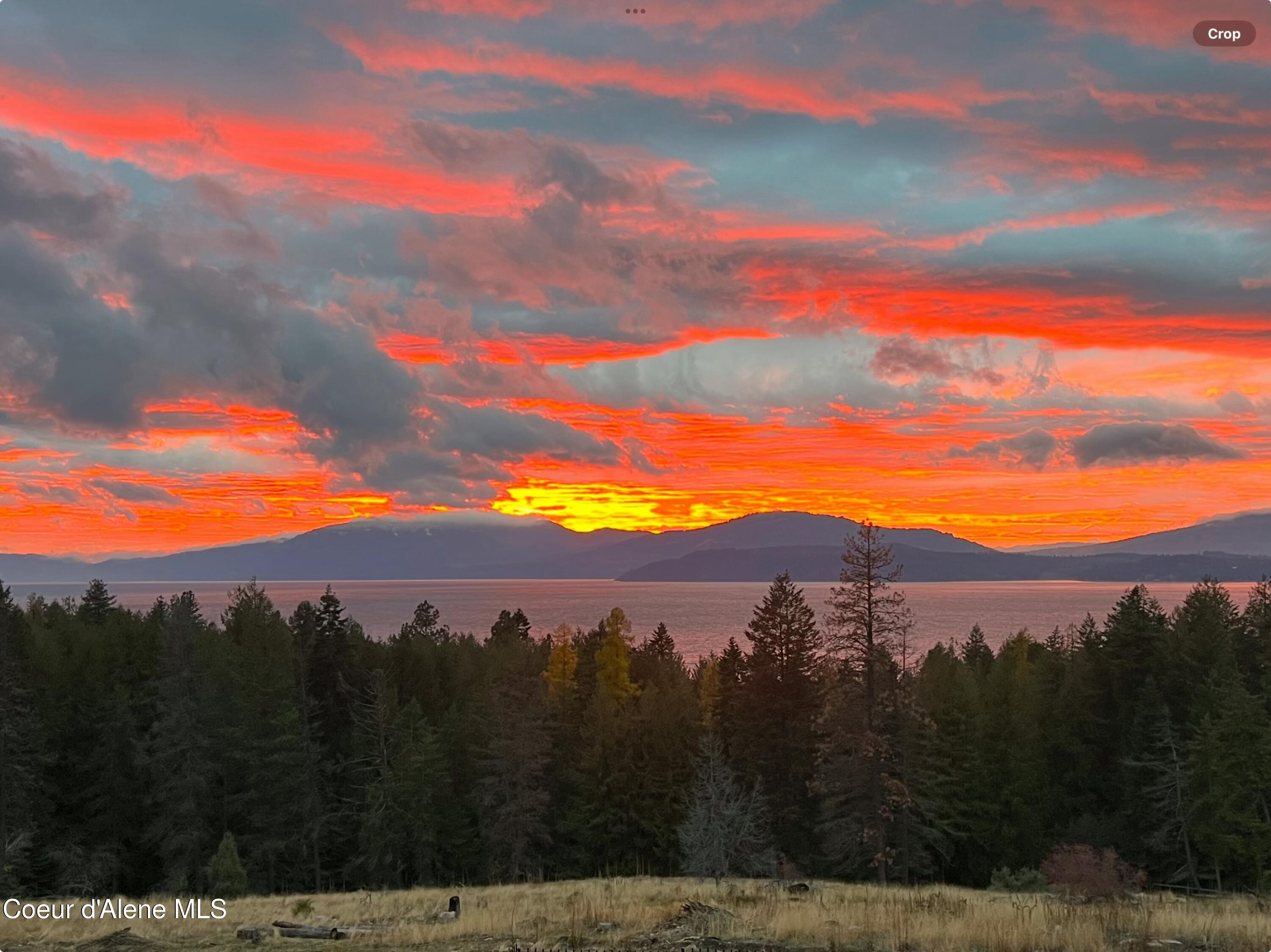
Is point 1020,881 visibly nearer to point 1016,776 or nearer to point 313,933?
point 1016,776

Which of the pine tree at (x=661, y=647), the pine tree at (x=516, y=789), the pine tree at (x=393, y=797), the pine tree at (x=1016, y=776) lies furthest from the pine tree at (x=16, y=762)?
the pine tree at (x=1016, y=776)

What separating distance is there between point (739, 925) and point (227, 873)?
27.3 m

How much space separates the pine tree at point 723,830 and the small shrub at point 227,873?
17747 mm

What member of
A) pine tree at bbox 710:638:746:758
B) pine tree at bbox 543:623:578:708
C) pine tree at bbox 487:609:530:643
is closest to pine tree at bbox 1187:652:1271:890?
pine tree at bbox 710:638:746:758

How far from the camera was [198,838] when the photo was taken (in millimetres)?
43094

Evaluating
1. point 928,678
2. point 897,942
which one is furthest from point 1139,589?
point 897,942

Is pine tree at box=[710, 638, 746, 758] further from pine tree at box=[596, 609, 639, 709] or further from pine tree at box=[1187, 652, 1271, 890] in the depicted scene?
pine tree at box=[1187, 652, 1271, 890]

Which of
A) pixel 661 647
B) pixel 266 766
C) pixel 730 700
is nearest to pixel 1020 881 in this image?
pixel 730 700

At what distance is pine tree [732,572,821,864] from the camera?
44844 millimetres

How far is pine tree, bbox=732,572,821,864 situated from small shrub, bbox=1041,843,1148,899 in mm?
12146

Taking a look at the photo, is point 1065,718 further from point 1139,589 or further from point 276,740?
point 276,740

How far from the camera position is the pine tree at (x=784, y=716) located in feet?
147

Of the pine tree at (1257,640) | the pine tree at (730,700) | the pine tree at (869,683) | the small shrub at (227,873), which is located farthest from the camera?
the pine tree at (730,700)

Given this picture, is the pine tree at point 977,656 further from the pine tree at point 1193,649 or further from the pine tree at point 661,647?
the pine tree at point 661,647
